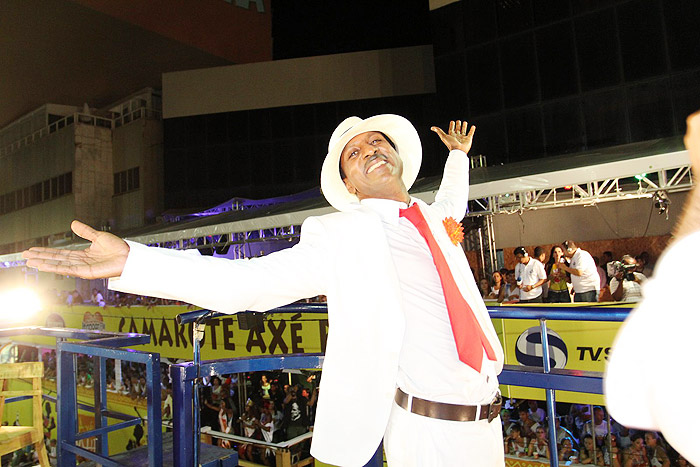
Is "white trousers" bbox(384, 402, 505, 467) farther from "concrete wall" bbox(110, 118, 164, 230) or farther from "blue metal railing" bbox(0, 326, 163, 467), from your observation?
"concrete wall" bbox(110, 118, 164, 230)

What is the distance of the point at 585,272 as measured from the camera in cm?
771

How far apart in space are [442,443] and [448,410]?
4.0 inches

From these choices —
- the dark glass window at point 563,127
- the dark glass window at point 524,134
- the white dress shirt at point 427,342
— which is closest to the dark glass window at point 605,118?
the dark glass window at point 563,127

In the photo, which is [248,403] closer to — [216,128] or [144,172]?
[216,128]

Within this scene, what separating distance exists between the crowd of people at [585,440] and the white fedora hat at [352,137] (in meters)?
3.98

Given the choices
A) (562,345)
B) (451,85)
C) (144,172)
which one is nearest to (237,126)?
(144,172)

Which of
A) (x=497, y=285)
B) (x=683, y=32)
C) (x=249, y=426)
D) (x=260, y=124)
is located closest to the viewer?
(x=249, y=426)

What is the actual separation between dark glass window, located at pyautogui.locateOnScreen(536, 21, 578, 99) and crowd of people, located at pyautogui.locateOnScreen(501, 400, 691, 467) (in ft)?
34.1

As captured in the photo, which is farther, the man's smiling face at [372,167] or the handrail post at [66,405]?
the handrail post at [66,405]

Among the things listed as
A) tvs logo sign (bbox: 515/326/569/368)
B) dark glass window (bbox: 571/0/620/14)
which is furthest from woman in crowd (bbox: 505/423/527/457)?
dark glass window (bbox: 571/0/620/14)

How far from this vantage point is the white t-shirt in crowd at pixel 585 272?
25.2 ft

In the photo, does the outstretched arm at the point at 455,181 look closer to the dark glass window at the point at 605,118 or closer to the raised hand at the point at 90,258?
the raised hand at the point at 90,258

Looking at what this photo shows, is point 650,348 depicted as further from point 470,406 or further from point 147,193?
point 147,193

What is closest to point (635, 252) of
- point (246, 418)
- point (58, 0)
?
point (246, 418)
